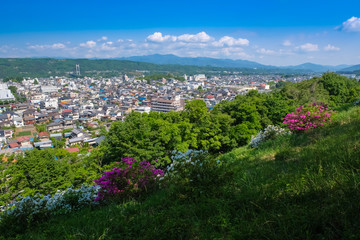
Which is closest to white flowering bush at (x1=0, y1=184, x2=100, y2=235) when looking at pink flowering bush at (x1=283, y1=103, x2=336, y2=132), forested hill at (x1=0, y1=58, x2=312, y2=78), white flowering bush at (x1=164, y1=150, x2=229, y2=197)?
white flowering bush at (x1=164, y1=150, x2=229, y2=197)

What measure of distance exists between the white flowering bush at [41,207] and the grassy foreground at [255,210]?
0.74 ft

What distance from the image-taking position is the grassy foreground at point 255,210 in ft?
5.88

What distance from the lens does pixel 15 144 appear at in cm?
3080

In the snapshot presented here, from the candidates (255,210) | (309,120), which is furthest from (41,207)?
(309,120)

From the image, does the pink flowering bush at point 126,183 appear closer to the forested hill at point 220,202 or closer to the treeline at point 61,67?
the forested hill at point 220,202

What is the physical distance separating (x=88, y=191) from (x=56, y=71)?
180 metres

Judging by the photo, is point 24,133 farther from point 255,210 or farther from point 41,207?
point 255,210

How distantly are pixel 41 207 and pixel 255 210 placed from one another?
3.18 m

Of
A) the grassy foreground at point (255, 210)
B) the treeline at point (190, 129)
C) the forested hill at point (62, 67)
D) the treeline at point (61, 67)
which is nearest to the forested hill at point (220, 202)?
the grassy foreground at point (255, 210)

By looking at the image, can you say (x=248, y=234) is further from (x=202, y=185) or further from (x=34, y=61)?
(x=34, y=61)

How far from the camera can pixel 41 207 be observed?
134 inches

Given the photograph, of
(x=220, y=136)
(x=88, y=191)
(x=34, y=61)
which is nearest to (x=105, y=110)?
(x=220, y=136)

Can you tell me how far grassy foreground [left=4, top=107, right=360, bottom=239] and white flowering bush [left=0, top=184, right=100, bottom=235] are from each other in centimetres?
22

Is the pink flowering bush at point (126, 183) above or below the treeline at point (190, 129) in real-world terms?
above
